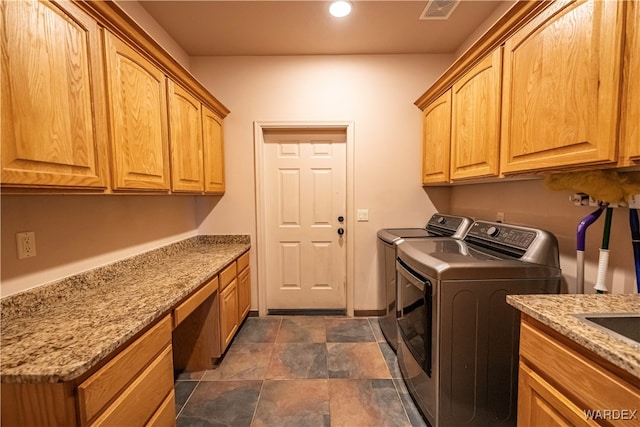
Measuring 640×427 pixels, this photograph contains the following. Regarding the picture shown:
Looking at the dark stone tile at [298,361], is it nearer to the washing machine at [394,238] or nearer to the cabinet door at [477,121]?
the washing machine at [394,238]

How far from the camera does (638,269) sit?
1097 millimetres

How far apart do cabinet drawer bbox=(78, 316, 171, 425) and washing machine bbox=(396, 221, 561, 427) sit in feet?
4.34

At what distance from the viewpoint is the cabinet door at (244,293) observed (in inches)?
98.3

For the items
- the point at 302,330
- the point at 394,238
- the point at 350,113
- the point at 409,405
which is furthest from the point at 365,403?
the point at 350,113

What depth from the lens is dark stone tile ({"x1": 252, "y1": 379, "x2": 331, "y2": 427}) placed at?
1.57 metres

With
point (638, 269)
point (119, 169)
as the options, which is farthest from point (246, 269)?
point (638, 269)

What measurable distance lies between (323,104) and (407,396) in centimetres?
259

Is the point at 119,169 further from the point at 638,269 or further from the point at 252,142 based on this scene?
the point at 638,269

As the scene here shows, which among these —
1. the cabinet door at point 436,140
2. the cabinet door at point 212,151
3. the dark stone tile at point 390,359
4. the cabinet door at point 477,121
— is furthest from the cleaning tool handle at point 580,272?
the cabinet door at point 212,151

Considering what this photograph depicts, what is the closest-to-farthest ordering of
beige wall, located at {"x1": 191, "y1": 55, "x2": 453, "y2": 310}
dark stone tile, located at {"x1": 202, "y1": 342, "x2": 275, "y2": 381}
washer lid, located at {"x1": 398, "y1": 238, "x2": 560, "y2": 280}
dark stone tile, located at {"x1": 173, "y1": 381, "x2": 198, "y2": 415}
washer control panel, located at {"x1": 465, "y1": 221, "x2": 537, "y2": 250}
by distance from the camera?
washer lid, located at {"x1": 398, "y1": 238, "x2": 560, "y2": 280}, washer control panel, located at {"x1": 465, "y1": 221, "x2": 537, "y2": 250}, dark stone tile, located at {"x1": 173, "y1": 381, "x2": 198, "y2": 415}, dark stone tile, located at {"x1": 202, "y1": 342, "x2": 275, "y2": 381}, beige wall, located at {"x1": 191, "y1": 55, "x2": 453, "y2": 310}

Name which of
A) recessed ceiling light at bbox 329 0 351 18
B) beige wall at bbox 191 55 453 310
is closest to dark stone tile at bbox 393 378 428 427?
beige wall at bbox 191 55 453 310

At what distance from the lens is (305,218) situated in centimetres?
293

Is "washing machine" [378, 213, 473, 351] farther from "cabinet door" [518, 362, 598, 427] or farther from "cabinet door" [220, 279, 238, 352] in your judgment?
"cabinet door" [220, 279, 238, 352]

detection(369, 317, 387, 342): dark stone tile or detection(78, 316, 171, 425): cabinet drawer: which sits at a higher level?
detection(78, 316, 171, 425): cabinet drawer
